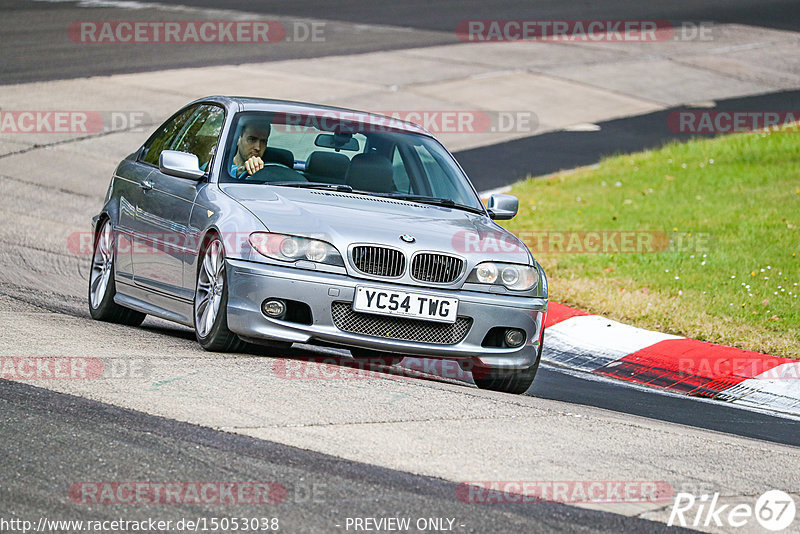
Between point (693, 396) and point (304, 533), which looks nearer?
point (304, 533)

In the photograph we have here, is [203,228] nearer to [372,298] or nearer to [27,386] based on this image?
[372,298]

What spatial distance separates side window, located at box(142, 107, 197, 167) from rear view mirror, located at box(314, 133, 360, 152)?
1.23 m

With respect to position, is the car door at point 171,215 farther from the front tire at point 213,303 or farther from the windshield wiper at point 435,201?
the windshield wiper at point 435,201

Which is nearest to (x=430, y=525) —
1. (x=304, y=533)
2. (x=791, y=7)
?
(x=304, y=533)

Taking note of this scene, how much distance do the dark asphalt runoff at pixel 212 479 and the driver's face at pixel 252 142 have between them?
2.89 meters

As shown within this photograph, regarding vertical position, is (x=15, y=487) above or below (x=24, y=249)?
above

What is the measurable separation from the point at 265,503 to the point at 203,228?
3140 mm

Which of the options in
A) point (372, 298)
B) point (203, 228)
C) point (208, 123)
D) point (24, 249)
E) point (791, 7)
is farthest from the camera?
point (791, 7)

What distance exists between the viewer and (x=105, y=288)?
29.2ft

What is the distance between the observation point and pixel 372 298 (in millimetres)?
6953

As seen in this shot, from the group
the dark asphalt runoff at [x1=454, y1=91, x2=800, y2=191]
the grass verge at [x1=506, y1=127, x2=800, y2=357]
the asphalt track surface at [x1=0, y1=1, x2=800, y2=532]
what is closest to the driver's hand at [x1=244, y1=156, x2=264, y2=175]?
the asphalt track surface at [x1=0, y1=1, x2=800, y2=532]

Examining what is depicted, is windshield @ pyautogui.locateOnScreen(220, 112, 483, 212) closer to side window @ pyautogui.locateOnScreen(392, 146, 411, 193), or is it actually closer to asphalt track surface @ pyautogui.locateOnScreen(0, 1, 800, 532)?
side window @ pyautogui.locateOnScreen(392, 146, 411, 193)

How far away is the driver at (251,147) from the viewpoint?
800 cm

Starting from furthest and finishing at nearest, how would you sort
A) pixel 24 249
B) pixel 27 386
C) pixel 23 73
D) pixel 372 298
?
1. pixel 23 73
2. pixel 24 249
3. pixel 372 298
4. pixel 27 386
